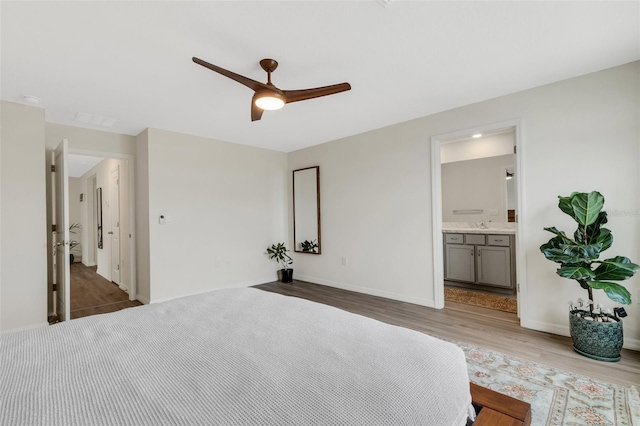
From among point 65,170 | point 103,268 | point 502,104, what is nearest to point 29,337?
point 65,170

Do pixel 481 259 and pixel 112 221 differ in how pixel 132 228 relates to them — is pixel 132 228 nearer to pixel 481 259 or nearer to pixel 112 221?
pixel 112 221

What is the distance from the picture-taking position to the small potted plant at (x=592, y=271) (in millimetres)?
2250

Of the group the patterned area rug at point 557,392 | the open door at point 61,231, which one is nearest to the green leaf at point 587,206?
the patterned area rug at point 557,392

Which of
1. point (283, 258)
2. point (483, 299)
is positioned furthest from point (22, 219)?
point (483, 299)

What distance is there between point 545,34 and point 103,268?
306 inches

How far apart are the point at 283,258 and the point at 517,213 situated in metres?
3.69

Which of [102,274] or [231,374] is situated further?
[102,274]

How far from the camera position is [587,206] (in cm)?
238

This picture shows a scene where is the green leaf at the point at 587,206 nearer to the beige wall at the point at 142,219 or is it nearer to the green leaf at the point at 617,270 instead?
the green leaf at the point at 617,270

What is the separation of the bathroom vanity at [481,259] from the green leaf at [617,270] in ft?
6.28

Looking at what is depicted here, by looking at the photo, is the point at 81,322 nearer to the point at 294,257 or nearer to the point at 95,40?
the point at 95,40

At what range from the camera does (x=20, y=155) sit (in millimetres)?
3055

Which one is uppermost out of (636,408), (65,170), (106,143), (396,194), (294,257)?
(106,143)

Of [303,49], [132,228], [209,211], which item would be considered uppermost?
[303,49]
